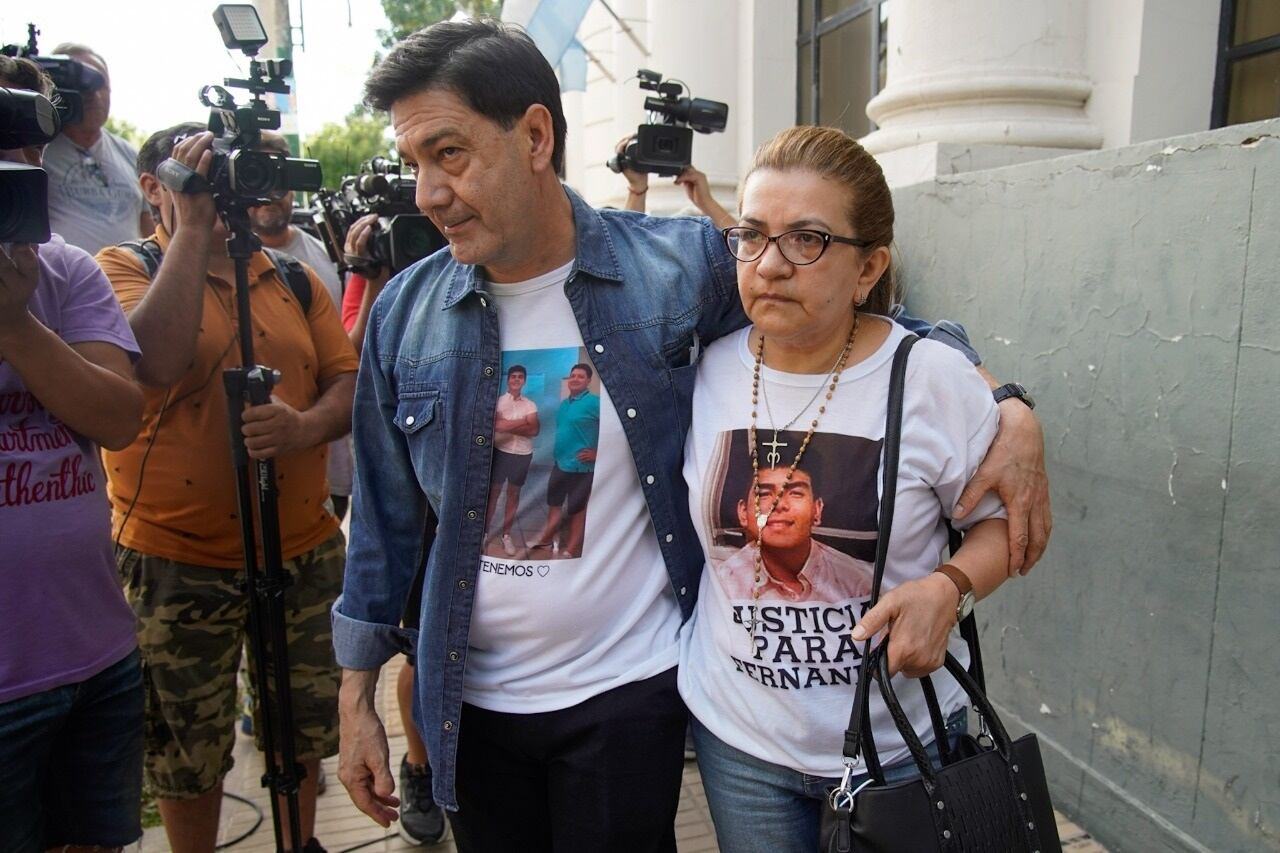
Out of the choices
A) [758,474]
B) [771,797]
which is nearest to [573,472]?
[758,474]

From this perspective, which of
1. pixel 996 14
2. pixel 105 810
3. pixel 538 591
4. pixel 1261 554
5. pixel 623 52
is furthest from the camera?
pixel 623 52

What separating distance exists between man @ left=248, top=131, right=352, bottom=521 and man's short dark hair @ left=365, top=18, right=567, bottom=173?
2.23 metres

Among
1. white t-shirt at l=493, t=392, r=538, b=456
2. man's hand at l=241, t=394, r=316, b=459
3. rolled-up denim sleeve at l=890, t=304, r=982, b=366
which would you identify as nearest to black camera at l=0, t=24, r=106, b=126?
man's hand at l=241, t=394, r=316, b=459

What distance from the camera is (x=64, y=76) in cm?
212

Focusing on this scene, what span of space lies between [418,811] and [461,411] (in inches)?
78.2

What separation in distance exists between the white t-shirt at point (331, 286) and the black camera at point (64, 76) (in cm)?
143

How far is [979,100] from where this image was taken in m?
3.46

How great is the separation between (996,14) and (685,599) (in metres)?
2.63

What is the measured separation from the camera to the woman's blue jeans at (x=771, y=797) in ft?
5.10

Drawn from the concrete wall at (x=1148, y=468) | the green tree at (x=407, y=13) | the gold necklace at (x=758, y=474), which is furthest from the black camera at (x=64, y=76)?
the green tree at (x=407, y=13)

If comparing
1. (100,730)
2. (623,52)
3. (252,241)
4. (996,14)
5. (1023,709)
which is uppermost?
(623,52)

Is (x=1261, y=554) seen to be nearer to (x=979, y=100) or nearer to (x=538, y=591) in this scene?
(x=538, y=591)

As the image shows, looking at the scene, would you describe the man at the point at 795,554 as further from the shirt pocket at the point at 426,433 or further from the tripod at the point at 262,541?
the tripod at the point at 262,541

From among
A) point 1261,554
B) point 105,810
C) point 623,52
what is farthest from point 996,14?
point 623,52
